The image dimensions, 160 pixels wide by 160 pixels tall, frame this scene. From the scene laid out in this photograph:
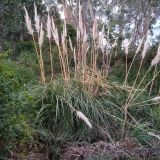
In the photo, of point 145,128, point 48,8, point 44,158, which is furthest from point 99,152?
point 48,8

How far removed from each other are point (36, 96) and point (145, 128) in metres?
1.38

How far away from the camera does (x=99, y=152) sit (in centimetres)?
466

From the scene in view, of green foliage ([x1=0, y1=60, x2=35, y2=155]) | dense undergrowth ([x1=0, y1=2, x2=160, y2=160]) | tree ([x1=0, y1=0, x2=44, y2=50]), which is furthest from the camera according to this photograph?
tree ([x1=0, y1=0, x2=44, y2=50])

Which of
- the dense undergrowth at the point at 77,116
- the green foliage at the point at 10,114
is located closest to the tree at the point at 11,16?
the dense undergrowth at the point at 77,116

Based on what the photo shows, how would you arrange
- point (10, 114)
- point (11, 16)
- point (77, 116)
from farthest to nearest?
point (11, 16) → point (77, 116) → point (10, 114)

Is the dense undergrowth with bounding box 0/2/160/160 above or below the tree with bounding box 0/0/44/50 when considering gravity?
below

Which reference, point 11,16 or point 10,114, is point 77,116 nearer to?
point 10,114

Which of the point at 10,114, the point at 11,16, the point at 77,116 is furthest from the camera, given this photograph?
the point at 11,16

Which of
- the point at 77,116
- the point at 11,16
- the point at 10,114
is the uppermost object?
the point at 11,16

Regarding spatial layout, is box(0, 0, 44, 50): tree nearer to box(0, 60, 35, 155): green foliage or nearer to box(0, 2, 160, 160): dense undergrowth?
box(0, 2, 160, 160): dense undergrowth

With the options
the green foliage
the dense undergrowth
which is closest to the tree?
the dense undergrowth

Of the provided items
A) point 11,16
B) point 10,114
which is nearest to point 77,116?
point 10,114

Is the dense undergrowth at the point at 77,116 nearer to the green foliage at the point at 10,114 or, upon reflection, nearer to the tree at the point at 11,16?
the green foliage at the point at 10,114

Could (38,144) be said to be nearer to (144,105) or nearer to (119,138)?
(119,138)
